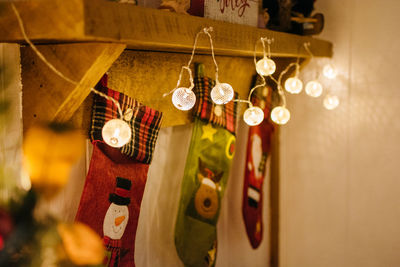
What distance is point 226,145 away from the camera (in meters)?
1.29

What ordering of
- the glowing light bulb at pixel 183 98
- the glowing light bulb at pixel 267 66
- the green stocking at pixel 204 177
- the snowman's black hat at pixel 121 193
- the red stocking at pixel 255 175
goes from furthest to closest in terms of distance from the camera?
the red stocking at pixel 255 175, the green stocking at pixel 204 177, the glowing light bulb at pixel 267 66, the snowman's black hat at pixel 121 193, the glowing light bulb at pixel 183 98

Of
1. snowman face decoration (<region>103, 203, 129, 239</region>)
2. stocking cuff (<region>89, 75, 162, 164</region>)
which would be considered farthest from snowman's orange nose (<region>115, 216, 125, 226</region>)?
stocking cuff (<region>89, 75, 162, 164</region>)

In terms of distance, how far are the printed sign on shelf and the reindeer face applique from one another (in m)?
0.45

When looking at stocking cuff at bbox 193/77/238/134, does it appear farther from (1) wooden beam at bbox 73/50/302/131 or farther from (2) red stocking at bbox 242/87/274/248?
(2) red stocking at bbox 242/87/274/248

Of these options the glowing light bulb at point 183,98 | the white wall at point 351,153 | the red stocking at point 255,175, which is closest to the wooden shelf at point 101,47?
the glowing light bulb at point 183,98

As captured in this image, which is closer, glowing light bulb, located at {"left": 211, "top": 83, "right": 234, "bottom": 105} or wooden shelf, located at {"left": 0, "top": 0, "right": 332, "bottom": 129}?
wooden shelf, located at {"left": 0, "top": 0, "right": 332, "bottom": 129}

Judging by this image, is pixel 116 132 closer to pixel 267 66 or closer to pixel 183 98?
pixel 183 98

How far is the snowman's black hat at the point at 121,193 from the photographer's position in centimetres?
95

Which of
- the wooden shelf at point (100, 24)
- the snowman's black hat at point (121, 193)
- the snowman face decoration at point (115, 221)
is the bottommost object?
the snowman face decoration at point (115, 221)

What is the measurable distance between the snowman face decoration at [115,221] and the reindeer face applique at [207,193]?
0.97 ft

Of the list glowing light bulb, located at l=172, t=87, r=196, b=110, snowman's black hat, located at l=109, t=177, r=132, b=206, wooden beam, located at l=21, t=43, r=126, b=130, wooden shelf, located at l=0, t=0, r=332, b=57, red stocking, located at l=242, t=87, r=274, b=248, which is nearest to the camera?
wooden shelf, located at l=0, t=0, r=332, b=57

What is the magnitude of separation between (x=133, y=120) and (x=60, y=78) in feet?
0.73

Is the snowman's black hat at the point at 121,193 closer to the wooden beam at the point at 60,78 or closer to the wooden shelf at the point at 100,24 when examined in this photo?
the wooden beam at the point at 60,78

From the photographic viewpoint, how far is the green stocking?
3.91 ft
